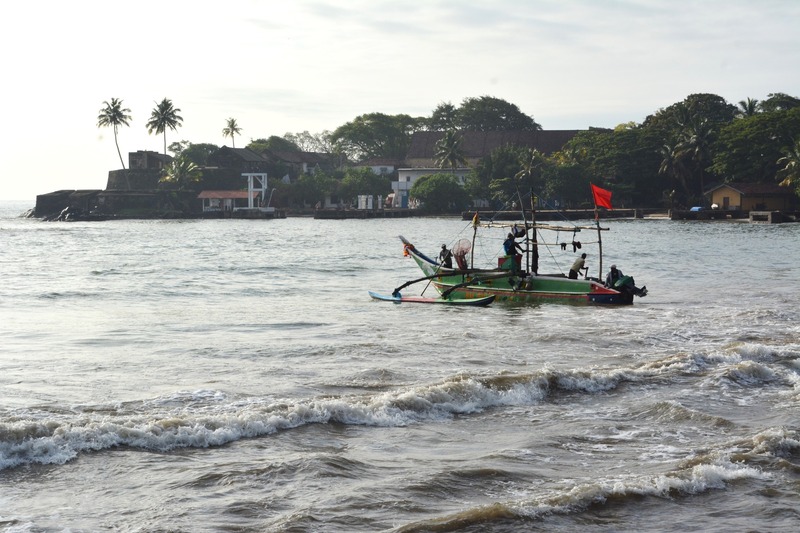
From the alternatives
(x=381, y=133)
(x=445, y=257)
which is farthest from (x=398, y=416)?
(x=381, y=133)

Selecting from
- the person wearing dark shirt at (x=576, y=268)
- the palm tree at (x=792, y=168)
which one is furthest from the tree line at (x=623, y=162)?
the person wearing dark shirt at (x=576, y=268)

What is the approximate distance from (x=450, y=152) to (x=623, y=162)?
76.7ft

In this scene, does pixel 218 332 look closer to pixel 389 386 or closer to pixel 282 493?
pixel 389 386

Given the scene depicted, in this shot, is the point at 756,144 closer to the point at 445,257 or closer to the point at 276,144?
the point at 445,257

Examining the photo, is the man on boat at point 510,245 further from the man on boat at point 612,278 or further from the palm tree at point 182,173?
the palm tree at point 182,173

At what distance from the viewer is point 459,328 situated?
21.1 m

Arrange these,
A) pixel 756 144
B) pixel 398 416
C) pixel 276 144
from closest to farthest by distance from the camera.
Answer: pixel 398 416
pixel 756 144
pixel 276 144

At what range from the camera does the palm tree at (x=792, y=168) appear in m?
79.6

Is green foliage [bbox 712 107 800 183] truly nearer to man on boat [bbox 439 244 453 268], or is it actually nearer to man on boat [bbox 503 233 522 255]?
man on boat [bbox 439 244 453 268]

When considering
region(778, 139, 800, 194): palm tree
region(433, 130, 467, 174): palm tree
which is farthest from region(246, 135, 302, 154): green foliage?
region(778, 139, 800, 194): palm tree

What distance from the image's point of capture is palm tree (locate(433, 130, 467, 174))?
367 feet

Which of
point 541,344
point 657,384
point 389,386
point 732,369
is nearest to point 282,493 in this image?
point 389,386

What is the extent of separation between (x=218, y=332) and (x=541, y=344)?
7011mm

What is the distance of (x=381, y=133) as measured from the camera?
136 metres
